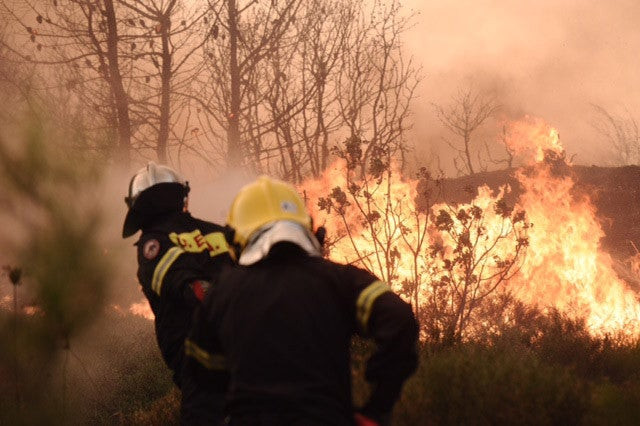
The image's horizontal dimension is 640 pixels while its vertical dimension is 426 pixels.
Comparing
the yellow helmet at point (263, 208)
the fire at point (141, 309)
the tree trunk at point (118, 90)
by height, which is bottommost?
the yellow helmet at point (263, 208)

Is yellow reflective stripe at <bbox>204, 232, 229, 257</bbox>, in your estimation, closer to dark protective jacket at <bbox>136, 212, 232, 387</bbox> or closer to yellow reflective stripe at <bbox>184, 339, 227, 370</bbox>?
dark protective jacket at <bbox>136, 212, 232, 387</bbox>

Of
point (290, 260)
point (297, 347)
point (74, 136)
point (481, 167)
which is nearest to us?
point (297, 347)

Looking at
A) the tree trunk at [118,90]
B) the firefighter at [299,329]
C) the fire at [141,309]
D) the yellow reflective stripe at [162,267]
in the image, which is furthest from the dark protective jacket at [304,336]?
the fire at [141,309]

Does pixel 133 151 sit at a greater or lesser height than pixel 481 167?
lesser

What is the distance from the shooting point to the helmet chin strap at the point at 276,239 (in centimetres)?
244

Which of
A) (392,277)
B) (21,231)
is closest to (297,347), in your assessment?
(392,277)

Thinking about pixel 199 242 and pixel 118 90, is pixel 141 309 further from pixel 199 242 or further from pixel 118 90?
pixel 199 242

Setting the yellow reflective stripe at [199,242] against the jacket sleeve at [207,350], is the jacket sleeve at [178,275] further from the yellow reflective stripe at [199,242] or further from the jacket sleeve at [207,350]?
the jacket sleeve at [207,350]

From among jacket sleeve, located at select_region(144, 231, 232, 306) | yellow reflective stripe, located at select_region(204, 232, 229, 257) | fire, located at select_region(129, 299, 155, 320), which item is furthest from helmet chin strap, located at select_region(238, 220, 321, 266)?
fire, located at select_region(129, 299, 155, 320)

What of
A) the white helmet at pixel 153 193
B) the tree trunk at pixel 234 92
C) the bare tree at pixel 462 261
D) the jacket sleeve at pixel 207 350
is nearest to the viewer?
the jacket sleeve at pixel 207 350

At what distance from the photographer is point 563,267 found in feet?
33.1

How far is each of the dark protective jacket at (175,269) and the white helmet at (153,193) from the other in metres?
0.11

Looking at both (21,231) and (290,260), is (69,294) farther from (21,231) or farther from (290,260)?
(290,260)

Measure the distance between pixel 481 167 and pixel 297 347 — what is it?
3467 centimetres
